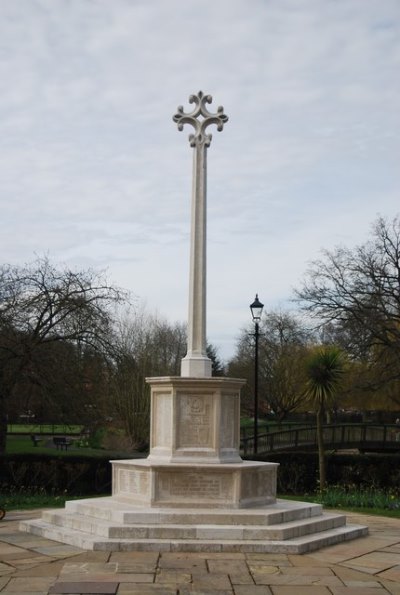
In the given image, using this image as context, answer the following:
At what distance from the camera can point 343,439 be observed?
3081 cm

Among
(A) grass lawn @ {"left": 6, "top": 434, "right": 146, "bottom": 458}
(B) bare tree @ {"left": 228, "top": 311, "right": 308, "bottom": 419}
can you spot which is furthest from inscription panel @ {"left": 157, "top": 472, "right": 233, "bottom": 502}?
(B) bare tree @ {"left": 228, "top": 311, "right": 308, "bottom": 419}

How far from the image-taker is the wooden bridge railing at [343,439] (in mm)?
29688

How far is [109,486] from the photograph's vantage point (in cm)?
1739

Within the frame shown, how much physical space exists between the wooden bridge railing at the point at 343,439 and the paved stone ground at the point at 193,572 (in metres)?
20.0

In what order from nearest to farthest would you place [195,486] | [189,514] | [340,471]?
[189,514]
[195,486]
[340,471]

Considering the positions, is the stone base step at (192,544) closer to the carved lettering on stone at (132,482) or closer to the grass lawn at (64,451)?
the carved lettering on stone at (132,482)

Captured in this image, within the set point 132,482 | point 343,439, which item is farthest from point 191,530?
point 343,439

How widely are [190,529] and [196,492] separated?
105cm

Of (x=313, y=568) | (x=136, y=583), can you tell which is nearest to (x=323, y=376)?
(x=313, y=568)

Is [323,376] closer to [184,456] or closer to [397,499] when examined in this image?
[397,499]

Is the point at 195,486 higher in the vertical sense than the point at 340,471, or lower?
higher

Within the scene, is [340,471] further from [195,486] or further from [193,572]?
[193,572]

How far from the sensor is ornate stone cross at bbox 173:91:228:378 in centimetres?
1132

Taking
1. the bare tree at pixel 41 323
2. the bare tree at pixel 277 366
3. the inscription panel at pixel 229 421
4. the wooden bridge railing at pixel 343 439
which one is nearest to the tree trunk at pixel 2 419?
the bare tree at pixel 41 323
